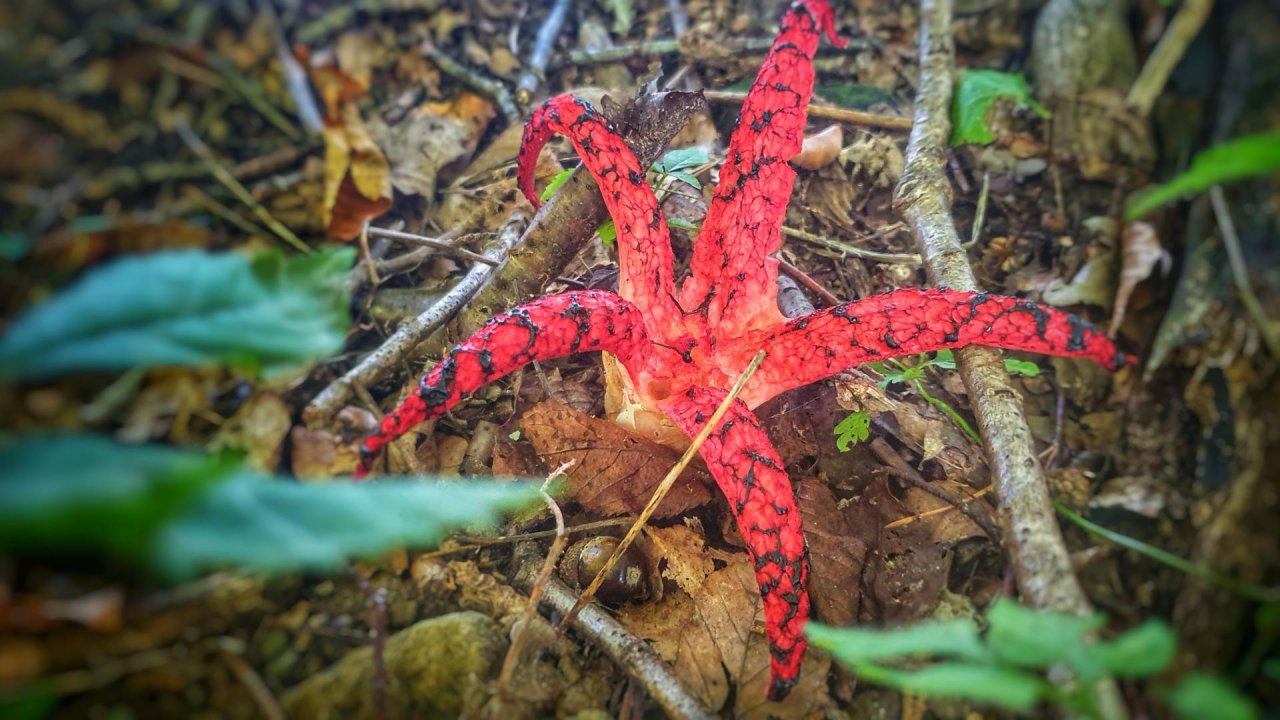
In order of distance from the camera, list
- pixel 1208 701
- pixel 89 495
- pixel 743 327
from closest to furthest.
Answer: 1. pixel 89 495
2. pixel 1208 701
3. pixel 743 327

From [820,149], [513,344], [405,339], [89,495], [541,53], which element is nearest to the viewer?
[89,495]

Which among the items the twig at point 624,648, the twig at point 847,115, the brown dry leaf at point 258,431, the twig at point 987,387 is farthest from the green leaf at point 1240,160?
the brown dry leaf at point 258,431

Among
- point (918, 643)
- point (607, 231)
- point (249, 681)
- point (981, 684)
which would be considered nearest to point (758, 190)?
point (607, 231)

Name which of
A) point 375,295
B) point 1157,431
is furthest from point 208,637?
point 1157,431

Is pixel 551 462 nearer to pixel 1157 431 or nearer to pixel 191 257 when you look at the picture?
pixel 191 257

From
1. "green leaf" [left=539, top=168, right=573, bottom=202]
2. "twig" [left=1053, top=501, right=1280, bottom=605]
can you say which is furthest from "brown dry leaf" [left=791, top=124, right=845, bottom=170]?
"twig" [left=1053, top=501, right=1280, bottom=605]

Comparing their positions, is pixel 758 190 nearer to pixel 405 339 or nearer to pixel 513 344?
pixel 513 344
